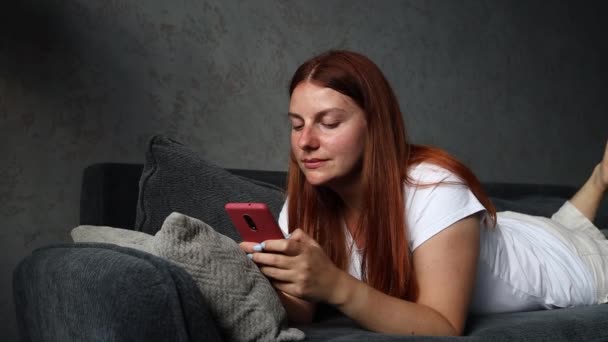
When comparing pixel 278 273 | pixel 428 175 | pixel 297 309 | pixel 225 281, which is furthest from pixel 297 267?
pixel 428 175

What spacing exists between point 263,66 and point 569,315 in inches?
63.1

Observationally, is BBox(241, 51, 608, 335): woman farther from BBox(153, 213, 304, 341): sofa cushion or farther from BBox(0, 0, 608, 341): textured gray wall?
BBox(0, 0, 608, 341): textured gray wall

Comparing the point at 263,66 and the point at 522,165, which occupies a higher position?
the point at 263,66

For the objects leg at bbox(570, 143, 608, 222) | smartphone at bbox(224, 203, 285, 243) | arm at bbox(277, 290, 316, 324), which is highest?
smartphone at bbox(224, 203, 285, 243)

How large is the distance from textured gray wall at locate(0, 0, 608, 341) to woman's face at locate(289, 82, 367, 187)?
1069mm

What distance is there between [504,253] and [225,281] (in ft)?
2.84

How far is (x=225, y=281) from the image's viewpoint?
→ 1.11 m

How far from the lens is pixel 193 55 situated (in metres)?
2.51

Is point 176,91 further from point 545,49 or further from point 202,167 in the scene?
point 545,49

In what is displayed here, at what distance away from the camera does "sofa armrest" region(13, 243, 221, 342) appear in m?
0.96

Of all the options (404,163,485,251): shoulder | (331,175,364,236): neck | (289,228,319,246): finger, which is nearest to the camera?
(289,228,319,246): finger

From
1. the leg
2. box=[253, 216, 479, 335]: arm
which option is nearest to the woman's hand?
box=[253, 216, 479, 335]: arm

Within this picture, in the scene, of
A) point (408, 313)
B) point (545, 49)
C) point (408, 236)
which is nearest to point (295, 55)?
point (408, 236)

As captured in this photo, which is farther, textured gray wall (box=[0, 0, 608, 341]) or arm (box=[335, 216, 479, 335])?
textured gray wall (box=[0, 0, 608, 341])
